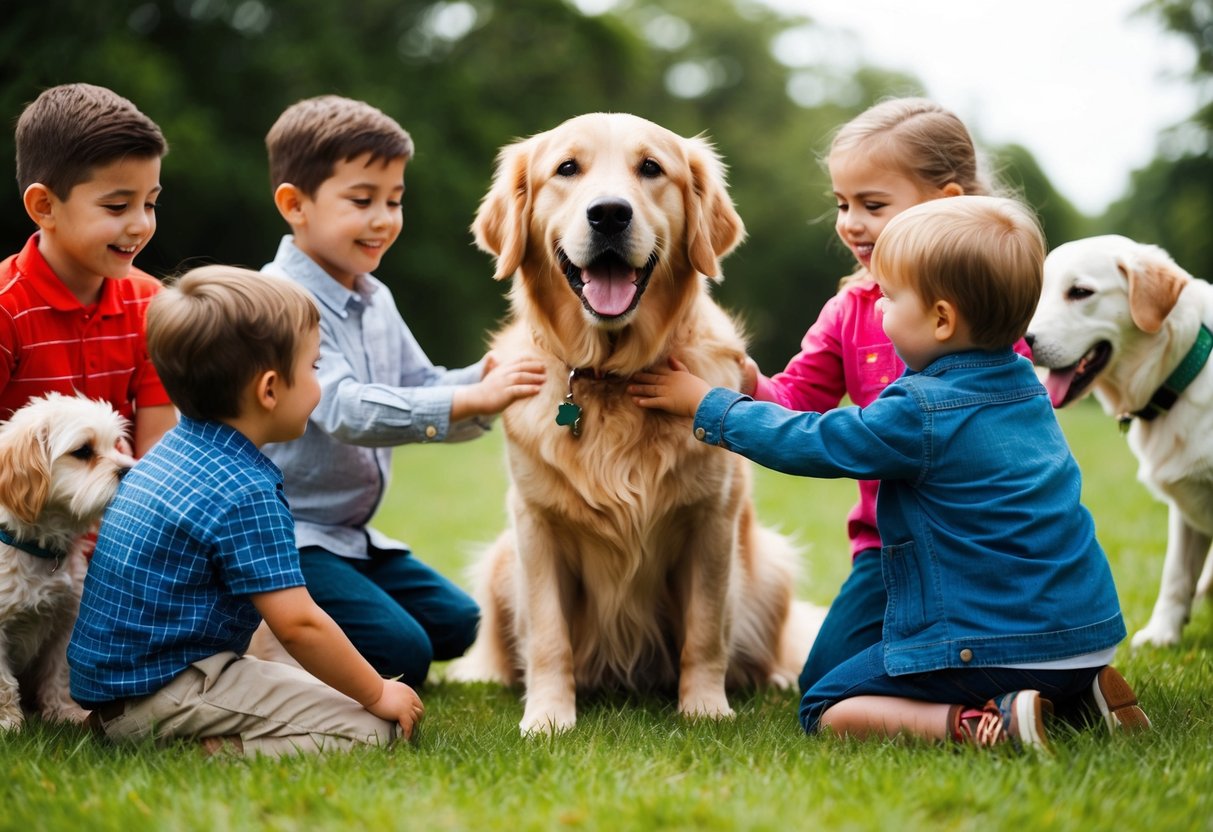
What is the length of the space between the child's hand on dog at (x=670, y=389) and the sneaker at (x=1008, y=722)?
1.07 m

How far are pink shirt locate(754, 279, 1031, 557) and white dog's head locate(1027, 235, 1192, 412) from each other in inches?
12.7

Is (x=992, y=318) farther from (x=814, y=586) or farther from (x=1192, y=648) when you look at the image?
(x=814, y=586)

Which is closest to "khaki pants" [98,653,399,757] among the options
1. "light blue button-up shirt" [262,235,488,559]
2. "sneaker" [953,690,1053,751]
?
"light blue button-up shirt" [262,235,488,559]

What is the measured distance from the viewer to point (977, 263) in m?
2.69

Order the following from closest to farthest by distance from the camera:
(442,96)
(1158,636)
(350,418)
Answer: (350,418) < (1158,636) < (442,96)

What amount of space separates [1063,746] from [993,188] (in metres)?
1.88

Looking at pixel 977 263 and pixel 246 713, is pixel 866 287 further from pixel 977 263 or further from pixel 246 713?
pixel 246 713

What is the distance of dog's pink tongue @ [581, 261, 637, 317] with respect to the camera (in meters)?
3.26

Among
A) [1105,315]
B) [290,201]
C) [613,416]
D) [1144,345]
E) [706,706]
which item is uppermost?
[290,201]

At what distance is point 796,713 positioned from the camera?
345 cm

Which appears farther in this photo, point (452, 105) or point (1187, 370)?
point (452, 105)

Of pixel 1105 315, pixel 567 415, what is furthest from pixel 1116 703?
pixel 1105 315

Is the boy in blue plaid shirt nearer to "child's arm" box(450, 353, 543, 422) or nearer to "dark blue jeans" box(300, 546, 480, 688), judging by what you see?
"child's arm" box(450, 353, 543, 422)

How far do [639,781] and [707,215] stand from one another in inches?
71.5
